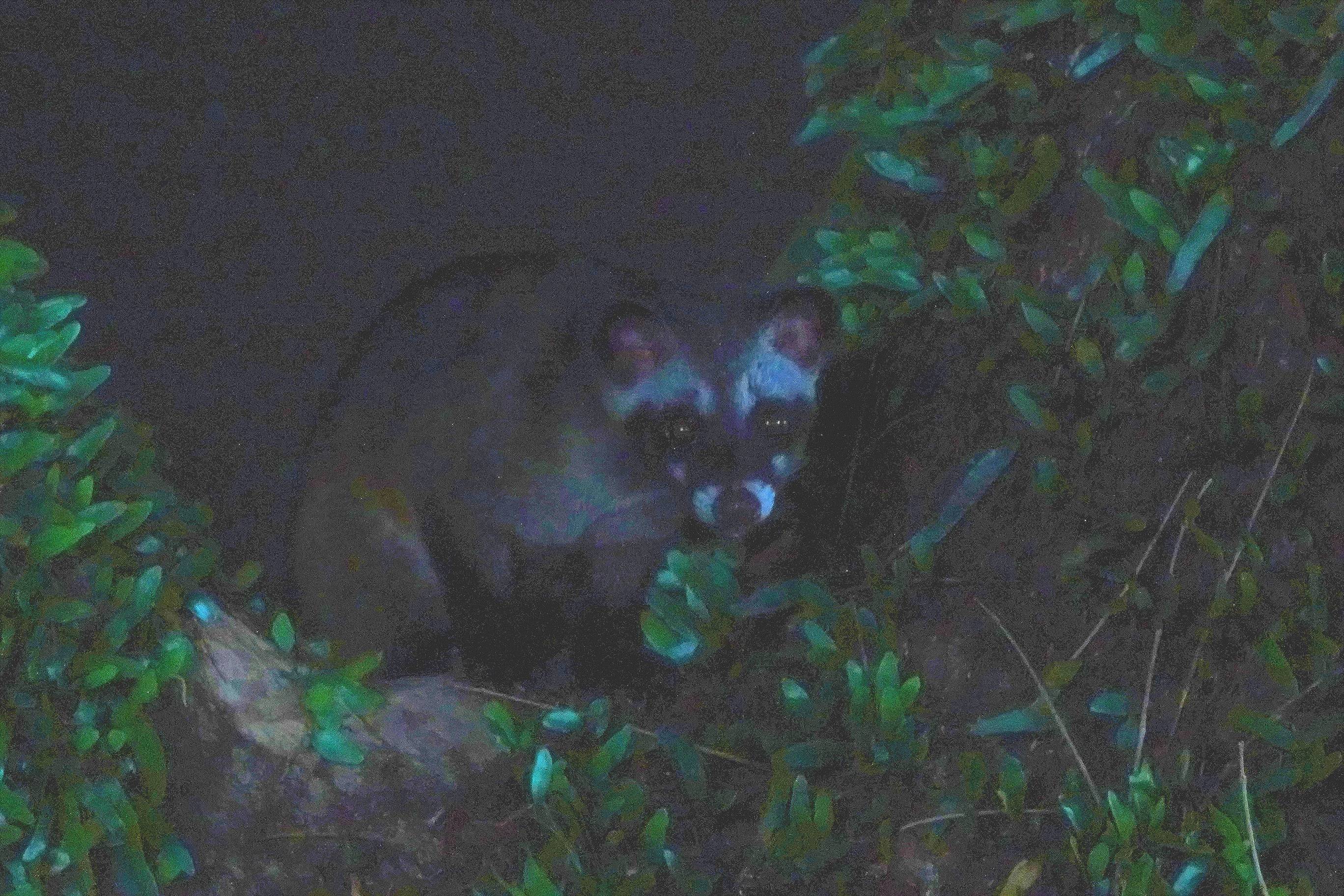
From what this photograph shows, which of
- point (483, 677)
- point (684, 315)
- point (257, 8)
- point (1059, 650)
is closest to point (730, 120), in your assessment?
point (684, 315)

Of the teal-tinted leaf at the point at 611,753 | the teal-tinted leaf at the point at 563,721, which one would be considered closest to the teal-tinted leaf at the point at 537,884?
the teal-tinted leaf at the point at 611,753

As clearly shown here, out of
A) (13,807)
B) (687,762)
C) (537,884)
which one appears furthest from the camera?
(687,762)

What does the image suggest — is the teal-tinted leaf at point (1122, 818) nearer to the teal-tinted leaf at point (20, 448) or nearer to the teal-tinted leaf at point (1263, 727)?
the teal-tinted leaf at point (1263, 727)

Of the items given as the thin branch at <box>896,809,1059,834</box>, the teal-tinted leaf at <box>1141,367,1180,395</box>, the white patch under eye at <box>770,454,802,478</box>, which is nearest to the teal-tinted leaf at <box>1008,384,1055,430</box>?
the teal-tinted leaf at <box>1141,367,1180,395</box>

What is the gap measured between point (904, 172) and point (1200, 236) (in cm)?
85

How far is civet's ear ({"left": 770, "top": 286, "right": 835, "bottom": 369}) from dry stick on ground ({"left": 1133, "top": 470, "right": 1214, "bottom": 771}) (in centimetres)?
115

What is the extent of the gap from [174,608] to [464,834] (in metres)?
→ 0.79

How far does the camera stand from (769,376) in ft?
13.9

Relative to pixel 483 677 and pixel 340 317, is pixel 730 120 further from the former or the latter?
pixel 483 677

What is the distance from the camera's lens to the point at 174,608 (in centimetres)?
323

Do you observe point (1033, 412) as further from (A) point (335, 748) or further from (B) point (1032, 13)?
(A) point (335, 748)

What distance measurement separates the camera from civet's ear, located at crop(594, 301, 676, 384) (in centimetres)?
412

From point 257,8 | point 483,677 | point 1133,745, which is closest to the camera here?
point 1133,745

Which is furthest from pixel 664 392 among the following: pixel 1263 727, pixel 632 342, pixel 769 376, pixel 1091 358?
pixel 1263 727
